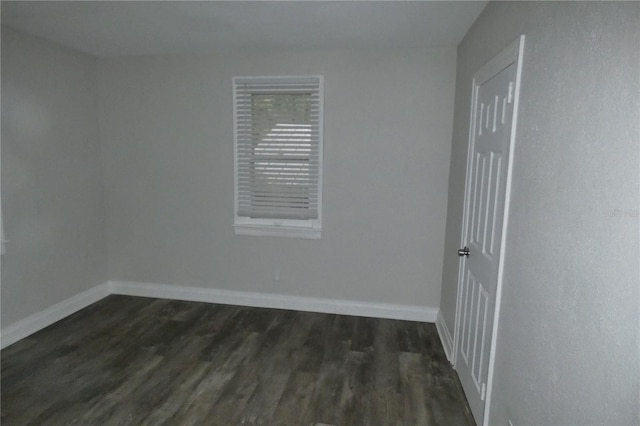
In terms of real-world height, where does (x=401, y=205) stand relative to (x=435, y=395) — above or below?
above

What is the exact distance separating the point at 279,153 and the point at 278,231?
0.78 metres

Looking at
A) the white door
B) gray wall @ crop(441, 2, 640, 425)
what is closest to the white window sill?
the white door

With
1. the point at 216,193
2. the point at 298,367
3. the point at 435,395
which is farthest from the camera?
the point at 216,193

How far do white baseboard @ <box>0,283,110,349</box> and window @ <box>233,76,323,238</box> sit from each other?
5.67 ft

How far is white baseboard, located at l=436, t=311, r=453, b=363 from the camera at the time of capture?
2935 millimetres

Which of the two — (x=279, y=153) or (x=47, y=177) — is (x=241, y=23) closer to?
(x=279, y=153)

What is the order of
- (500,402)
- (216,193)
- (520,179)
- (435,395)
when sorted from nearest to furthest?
(520,179) → (500,402) → (435,395) → (216,193)

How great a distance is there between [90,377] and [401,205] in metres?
2.86

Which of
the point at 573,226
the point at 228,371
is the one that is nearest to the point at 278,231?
the point at 228,371

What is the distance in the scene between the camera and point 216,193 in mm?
3848

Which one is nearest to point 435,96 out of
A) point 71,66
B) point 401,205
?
point 401,205

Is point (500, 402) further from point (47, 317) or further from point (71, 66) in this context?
point (71, 66)

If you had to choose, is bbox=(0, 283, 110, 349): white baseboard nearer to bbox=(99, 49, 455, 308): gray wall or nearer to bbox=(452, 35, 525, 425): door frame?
bbox=(99, 49, 455, 308): gray wall

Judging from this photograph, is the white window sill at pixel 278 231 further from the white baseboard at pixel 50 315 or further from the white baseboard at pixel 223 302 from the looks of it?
the white baseboard at pixel 50 315
